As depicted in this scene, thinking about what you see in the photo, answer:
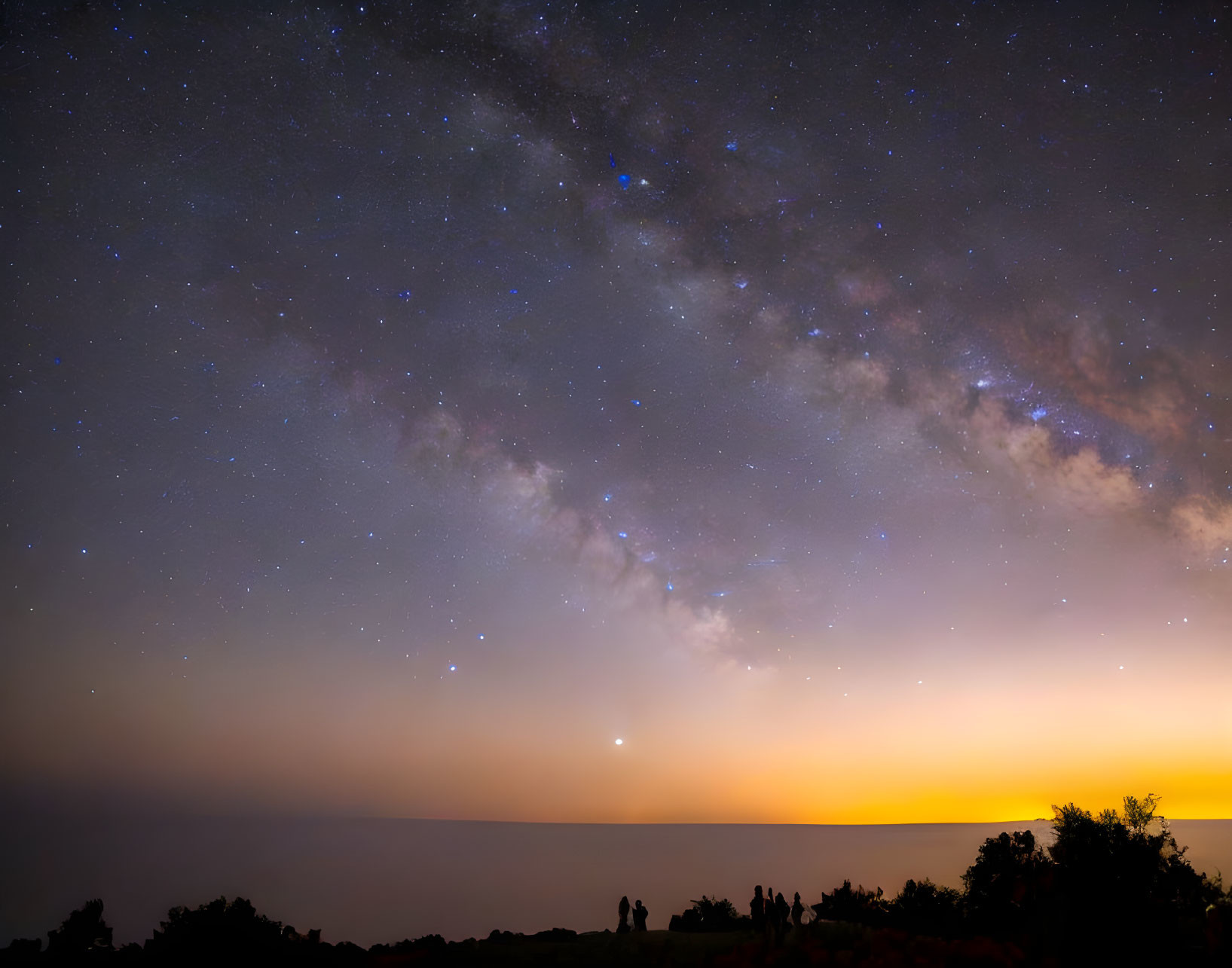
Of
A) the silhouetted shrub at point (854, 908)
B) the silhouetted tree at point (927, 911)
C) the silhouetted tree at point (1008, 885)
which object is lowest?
the silhouetted shrub at point (854, 908)

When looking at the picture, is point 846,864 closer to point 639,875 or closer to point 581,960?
→ point 639,875

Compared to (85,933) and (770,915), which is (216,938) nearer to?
(85,933)

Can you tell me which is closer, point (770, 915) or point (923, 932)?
point (923, 932)

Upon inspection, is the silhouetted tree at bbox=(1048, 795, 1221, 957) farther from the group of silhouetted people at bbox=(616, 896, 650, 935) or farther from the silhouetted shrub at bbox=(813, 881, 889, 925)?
the group of silhouetted people at bbox=(616, 896, 650, 935)

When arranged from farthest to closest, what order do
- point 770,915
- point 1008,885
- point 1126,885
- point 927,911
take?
point 927,911 → point 1008,885 → point 770,915 → point 1126,885

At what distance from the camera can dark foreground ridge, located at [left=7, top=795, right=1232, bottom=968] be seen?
15250 millimetres

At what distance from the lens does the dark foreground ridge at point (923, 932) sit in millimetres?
15250

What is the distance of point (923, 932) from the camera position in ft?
64.2

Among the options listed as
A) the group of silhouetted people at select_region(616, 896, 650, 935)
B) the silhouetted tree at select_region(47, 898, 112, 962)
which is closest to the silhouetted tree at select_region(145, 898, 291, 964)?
the silhouetted tree at select_region(47, 898, 112, 962)

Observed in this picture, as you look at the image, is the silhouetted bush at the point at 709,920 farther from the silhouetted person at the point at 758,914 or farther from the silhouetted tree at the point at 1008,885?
the silhouetted tree at the point at 1008,885

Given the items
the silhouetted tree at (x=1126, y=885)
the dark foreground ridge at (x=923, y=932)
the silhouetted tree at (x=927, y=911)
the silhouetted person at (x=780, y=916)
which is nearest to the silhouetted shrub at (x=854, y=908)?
the dark foreground ridge at (x=923, y=932)

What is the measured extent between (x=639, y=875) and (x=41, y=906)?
77.5 meters

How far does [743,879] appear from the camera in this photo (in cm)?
9606

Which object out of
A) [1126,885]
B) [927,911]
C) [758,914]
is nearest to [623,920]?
[758,914]
